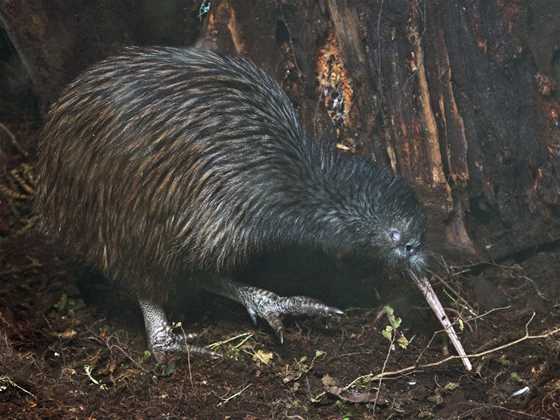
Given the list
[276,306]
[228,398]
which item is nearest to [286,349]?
[276,306]

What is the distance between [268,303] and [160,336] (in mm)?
473

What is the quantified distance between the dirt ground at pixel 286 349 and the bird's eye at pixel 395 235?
0.73 ft

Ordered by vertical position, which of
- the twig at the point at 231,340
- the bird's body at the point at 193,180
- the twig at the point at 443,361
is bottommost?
the twig at the point at 231,340

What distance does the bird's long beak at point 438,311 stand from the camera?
Answer: 3064 millimetres

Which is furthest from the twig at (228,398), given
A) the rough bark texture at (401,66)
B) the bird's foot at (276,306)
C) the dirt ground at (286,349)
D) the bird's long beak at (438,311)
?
the rough bark texture at (401,66)

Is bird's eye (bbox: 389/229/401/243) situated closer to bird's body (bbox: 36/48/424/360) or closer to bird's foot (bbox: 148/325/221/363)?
bird's body (bbox: 36/48/424/360)

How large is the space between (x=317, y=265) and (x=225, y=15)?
1156 millimetres

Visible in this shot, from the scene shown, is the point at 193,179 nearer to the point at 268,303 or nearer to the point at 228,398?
the point at 268,303

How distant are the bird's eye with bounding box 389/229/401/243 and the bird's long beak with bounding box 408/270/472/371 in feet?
0.56

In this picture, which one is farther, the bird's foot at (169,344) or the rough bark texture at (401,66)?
the rough bark texture at (401,66)

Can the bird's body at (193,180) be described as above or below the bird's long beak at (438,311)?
above

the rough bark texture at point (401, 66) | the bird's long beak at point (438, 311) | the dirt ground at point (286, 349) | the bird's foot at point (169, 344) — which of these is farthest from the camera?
the rough bark texture at point (401, 66)

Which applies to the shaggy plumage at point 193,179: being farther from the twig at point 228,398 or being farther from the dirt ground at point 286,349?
the twig at point 228,398

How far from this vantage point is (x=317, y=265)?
3.48 metres
